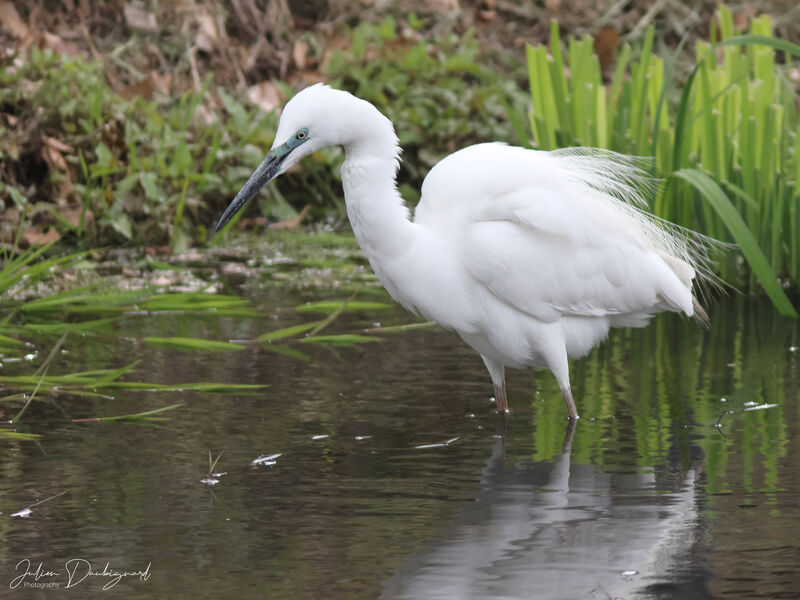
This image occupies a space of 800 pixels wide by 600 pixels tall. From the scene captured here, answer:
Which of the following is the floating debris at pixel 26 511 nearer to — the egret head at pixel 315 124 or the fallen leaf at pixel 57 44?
the egret head at pixel 315 124

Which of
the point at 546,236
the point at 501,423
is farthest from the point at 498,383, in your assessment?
the point at 546,236

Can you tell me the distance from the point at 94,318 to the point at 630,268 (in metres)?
2.33

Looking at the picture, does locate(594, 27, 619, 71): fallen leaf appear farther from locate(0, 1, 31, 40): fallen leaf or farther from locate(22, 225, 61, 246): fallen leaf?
locate(22, 225, 61, 246): fallen leaf

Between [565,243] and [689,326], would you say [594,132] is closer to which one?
[689,326]

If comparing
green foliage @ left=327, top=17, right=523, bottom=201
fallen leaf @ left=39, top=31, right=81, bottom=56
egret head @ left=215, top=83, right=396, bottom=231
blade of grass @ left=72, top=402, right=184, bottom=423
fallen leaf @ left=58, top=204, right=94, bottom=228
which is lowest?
blade of grass @ left=72, top=402, right=184, bottom=423

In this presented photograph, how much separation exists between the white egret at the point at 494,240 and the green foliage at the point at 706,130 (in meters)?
0.98

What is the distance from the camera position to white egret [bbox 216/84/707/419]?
3.72 meters

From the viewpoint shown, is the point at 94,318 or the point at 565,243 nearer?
the point at 565,243

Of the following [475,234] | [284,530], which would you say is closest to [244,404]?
[475,234]

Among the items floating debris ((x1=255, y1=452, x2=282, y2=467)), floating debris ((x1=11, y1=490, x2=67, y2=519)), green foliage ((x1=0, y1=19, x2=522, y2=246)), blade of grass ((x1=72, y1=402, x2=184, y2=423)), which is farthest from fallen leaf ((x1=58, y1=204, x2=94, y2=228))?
floating debris ((x1=11, y1=490, x2=67, y2=519))

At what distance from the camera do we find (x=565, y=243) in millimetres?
3965

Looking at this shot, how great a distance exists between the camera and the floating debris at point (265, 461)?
137 inches

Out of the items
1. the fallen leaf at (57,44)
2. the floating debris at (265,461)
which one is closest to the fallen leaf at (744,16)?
the fallen leaf at (57,44)

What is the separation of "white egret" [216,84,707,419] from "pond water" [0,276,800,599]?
0.97 ft
